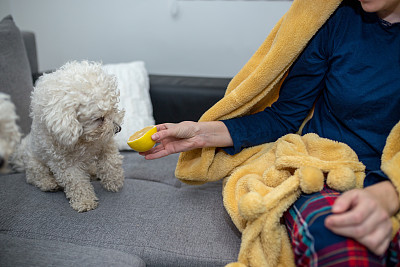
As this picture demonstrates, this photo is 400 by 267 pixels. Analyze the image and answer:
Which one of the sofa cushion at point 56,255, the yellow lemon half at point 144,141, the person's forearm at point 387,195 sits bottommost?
the sofa cushion at point 56,255

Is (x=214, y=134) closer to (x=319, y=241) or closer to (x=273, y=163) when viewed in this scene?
(x=273, y=163)

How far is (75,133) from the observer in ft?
3.32

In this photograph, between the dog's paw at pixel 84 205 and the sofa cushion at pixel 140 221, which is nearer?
the sofa cushion at pixel 140 221

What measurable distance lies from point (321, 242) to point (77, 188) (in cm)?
81

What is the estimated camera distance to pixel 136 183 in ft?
4.19

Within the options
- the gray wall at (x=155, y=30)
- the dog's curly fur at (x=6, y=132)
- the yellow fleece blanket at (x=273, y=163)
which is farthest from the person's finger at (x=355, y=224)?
the gray wall at (x=155, y=30)

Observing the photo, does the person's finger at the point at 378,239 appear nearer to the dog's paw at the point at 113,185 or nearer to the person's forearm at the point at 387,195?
the person's forearm at the point at 387,195

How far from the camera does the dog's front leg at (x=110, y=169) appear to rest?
1211mm

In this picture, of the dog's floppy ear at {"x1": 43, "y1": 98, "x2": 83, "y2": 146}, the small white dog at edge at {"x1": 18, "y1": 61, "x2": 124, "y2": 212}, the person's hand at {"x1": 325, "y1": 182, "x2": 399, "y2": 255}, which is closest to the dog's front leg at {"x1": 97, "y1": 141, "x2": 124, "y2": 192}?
the small white dog at edge at {"x1": 18, "y1": 61, "x2": 124, "y2": 212}

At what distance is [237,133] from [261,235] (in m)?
0.33

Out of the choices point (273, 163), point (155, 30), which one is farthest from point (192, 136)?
point (155, 30)

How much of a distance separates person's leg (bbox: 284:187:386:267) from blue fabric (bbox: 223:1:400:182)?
174 millimetres

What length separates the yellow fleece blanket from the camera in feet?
2.76

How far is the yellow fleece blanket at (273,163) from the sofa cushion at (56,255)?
0.33m
